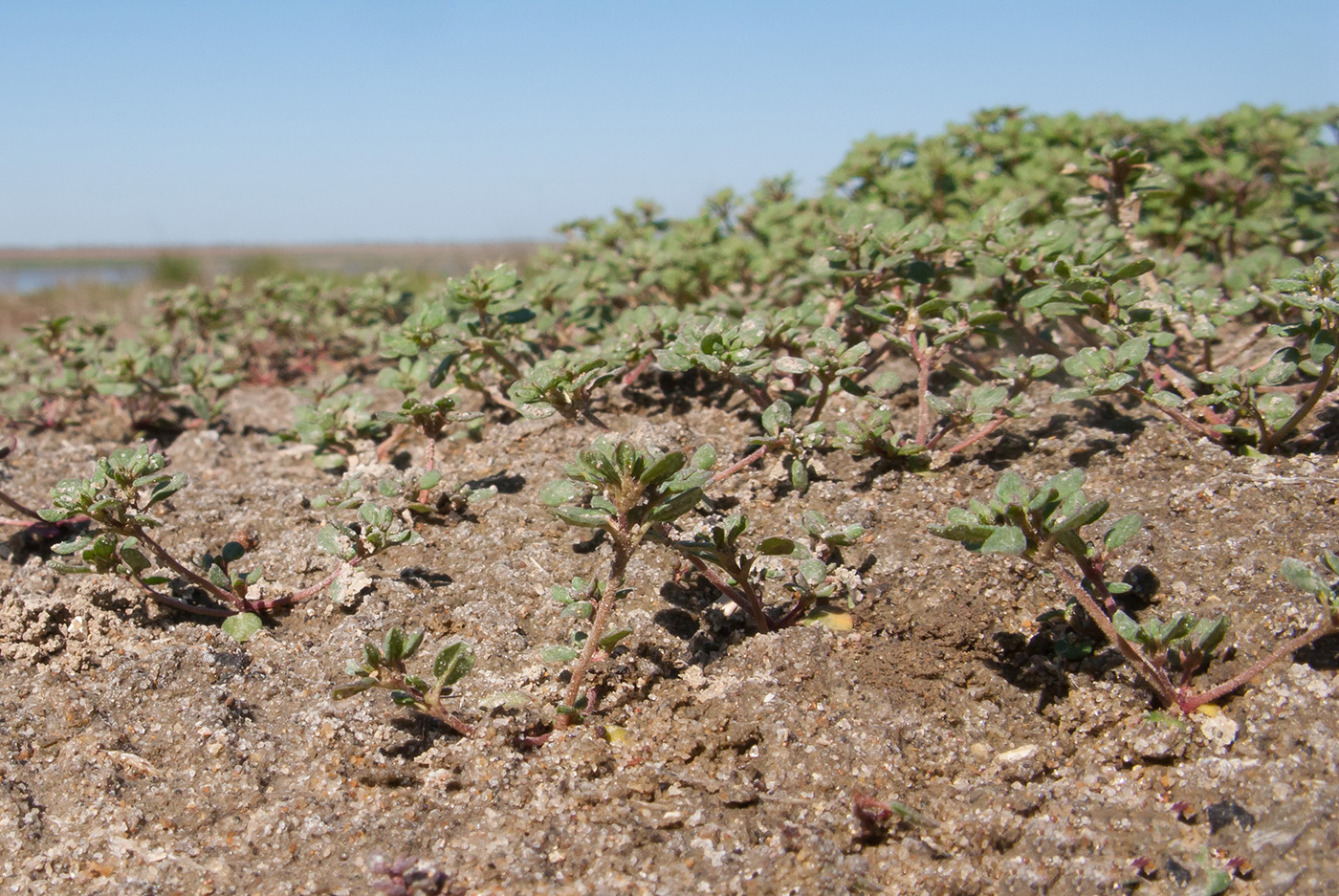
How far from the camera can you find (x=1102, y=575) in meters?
2.06

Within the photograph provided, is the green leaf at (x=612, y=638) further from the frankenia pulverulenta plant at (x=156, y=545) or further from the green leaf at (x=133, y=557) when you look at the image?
the green leaf at (x=133, y=557)

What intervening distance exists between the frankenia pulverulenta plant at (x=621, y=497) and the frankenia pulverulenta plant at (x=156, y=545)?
2.16 feet

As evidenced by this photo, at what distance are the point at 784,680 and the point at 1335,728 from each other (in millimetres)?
1062

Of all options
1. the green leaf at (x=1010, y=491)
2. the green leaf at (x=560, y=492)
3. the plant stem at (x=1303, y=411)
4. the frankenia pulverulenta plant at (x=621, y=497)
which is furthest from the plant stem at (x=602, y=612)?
the plant stem at (x=1303, y=411)

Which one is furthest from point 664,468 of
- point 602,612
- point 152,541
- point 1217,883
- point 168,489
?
point 152,541

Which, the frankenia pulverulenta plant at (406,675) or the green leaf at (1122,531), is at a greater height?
the green leaf at (1122,531)

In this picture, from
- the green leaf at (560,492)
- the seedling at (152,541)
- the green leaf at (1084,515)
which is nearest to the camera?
the green leaf at (1084,515)

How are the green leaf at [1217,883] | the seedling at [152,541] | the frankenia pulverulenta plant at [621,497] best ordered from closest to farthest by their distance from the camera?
the green leaf at [1217,883] < the frankenia pulverulenta plant at [621,497] < the seedling at [152,541]

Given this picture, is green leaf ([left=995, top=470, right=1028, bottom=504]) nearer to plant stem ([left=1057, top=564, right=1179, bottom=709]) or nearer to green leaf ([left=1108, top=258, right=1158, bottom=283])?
plant stem ([left=1057, top=564, right=1179, bottom=709])

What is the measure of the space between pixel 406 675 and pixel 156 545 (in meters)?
0.92

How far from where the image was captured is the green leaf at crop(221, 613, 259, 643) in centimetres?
237

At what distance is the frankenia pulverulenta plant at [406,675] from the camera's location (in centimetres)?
190

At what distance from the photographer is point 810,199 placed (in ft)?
18.5

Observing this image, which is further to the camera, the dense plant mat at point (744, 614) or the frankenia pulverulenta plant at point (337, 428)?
the frankenia pulverulenta plant at point (337, 428)
